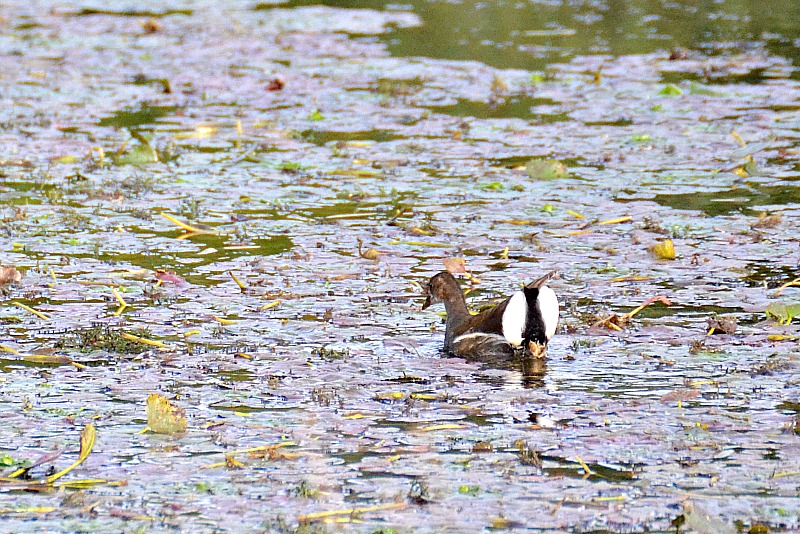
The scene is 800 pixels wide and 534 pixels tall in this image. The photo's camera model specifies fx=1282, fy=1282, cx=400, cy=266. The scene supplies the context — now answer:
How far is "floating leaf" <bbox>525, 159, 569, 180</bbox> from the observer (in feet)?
34.8

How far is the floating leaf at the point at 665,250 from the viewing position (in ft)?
26.9

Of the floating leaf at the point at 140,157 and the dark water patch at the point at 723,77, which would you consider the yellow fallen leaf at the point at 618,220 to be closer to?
the floating leaf at the point at 140,157

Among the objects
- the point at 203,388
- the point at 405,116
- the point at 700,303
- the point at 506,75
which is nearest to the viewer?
the point at 203,388

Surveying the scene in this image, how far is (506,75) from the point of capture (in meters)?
15.3

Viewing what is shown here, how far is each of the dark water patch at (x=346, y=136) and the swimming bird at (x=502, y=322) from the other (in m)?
5.13

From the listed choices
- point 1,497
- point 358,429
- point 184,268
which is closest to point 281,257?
point 184,268

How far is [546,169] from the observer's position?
10.6 metres

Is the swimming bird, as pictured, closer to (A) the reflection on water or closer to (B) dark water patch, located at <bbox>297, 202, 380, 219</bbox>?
(B) dark water patch, located at <bbox>297, 202, 380, 219</bbox>

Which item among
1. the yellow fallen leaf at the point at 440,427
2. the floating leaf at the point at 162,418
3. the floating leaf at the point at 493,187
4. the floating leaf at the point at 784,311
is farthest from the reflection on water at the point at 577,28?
the floating leaf at the point at 162,418

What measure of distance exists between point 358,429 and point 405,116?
8.11 m

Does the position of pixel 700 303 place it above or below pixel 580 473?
above

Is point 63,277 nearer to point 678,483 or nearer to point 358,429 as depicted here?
point 358,429

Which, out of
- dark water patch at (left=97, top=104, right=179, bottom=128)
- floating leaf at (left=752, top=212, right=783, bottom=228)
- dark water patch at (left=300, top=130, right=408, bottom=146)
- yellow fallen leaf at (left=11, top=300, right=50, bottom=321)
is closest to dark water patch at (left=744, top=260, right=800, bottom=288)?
floating leaf at (left=752, top=212, right=783, bottom=228)

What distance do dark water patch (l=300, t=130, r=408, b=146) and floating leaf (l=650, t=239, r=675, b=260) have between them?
14.6ft
